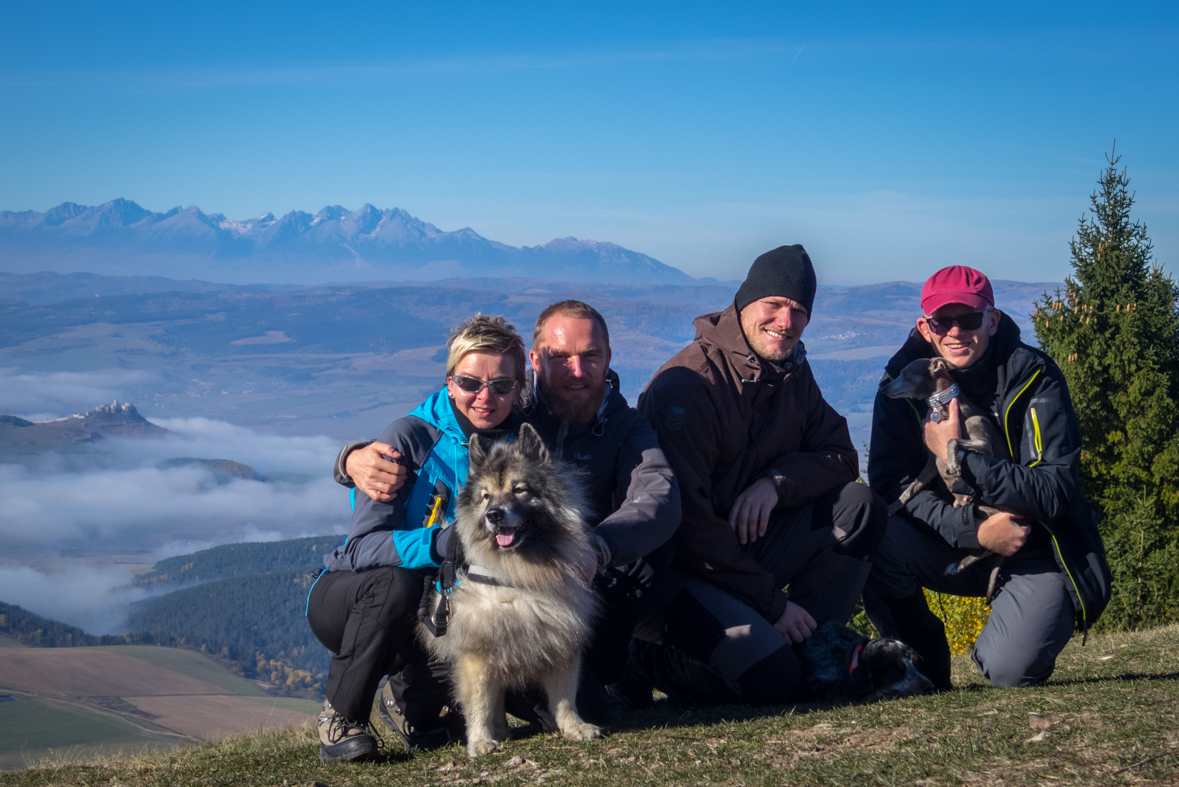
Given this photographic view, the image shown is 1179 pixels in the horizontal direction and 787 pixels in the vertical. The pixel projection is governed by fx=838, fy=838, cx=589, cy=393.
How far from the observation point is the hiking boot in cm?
421

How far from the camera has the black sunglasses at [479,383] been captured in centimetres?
443

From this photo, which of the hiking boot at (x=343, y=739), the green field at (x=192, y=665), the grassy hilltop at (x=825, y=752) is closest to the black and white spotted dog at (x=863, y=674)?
the grassy hilltop at (x=825, y=752)

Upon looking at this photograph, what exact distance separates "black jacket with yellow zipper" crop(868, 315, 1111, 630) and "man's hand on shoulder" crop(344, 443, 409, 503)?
3.29 m

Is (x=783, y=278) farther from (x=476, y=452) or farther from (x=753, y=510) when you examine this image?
(x=476, y=452)

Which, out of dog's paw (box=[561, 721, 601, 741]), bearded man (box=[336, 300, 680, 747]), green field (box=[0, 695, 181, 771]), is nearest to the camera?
dog's paw (box=[561, 721, 601, 741])

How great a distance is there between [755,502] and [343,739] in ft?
8.79

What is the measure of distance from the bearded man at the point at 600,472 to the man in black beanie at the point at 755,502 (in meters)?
0.28

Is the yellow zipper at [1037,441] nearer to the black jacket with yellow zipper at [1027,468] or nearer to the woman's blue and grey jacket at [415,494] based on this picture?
the black jacket with yellow zipper at [1027,468]

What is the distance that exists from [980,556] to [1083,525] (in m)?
0.62

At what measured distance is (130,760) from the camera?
539 cm

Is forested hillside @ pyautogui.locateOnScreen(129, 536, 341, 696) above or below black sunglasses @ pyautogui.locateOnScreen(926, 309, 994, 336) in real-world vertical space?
below

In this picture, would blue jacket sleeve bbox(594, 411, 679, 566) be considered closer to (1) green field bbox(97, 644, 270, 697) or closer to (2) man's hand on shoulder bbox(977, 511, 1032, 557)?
(2) man's hand on shoulder bbox(977, 511, 1032, 557)

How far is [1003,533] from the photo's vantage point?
5.17 meters

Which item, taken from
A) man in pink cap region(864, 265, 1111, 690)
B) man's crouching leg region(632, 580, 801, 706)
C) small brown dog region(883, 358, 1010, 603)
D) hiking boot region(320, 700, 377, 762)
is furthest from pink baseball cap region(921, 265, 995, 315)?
hiking boot region(320, 700, 377, 762)
